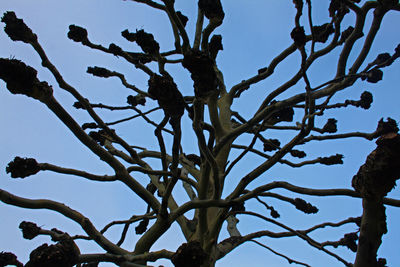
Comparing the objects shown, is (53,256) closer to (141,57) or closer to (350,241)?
(350,241)

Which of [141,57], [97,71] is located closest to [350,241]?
[141,57]

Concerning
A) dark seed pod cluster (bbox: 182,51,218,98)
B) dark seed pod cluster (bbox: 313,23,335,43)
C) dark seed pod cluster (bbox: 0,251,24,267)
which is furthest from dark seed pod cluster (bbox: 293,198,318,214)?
dark seed pod cluster (bbox: 0,251,24,267)

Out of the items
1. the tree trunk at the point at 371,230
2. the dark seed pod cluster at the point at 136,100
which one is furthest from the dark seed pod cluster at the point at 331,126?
the tree trunk at the point at 371,230

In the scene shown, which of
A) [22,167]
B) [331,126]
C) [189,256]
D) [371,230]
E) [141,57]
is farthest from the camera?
[141,57]

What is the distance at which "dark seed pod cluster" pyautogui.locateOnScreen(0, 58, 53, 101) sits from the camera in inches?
77.8

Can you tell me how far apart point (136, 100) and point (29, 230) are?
241 centimetres

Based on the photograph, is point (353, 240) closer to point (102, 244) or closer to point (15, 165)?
point (102, 244)

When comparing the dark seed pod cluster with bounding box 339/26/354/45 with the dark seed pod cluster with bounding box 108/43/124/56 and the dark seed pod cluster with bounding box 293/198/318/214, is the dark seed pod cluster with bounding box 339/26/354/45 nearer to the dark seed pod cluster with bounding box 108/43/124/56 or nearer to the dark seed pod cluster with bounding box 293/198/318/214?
the dark seed pod cluster with bounding box 293/198/318/214

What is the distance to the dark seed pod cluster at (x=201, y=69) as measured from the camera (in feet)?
6.48

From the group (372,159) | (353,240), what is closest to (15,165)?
(372,159)

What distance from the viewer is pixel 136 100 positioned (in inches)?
186

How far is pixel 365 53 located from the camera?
14.2ft

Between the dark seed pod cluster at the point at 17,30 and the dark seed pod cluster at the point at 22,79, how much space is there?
0.65m

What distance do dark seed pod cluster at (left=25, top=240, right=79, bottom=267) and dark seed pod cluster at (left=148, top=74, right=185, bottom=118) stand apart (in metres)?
0.98
